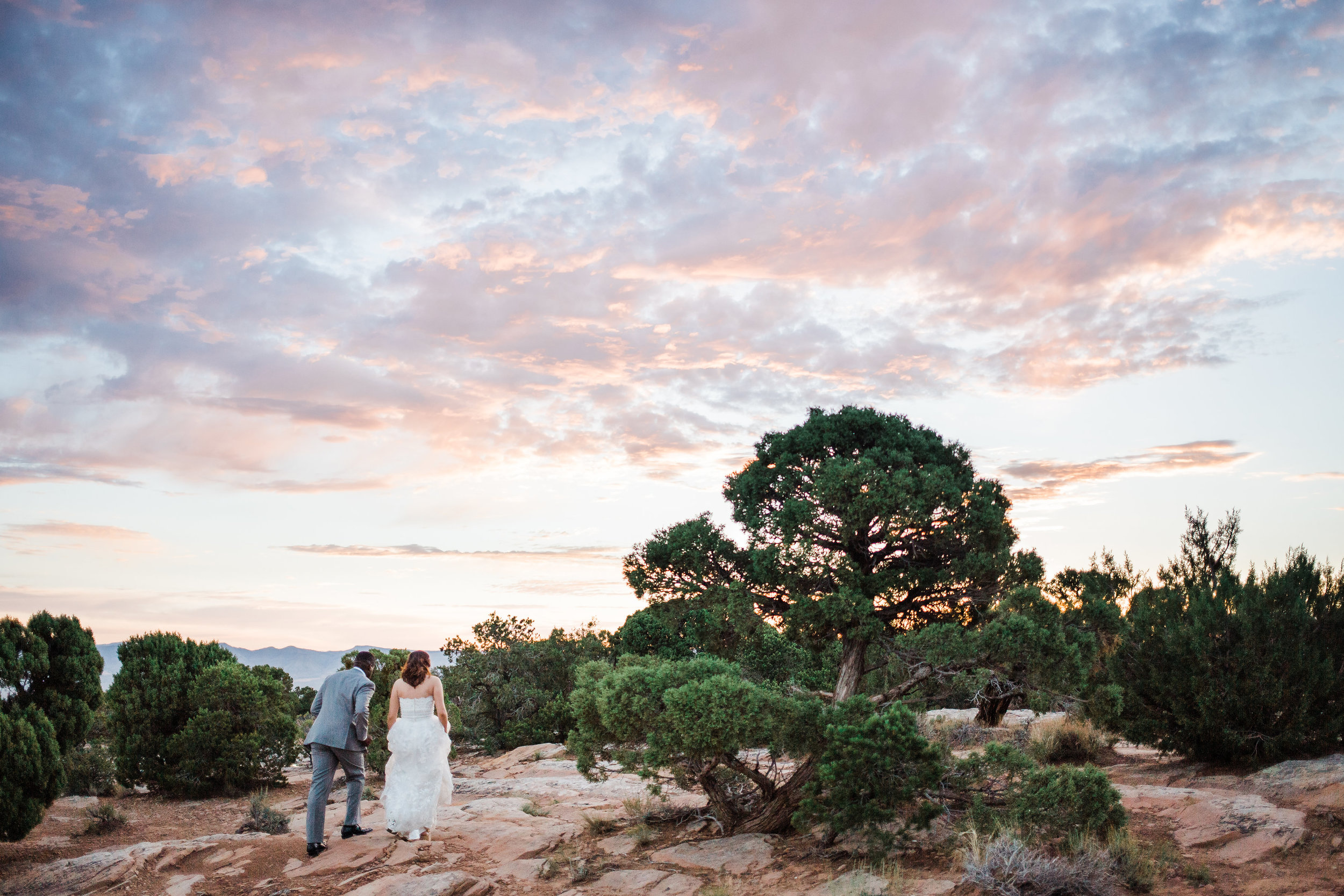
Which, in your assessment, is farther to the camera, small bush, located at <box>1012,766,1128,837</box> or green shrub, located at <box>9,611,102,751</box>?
green shrub, located at <box>9,611,102,751</box>

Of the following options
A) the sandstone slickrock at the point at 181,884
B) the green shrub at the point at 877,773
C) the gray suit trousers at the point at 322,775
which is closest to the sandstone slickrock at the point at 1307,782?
the green shrub at the point at 877,773

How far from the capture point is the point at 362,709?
27.1 ft

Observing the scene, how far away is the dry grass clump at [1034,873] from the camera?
5953 mm

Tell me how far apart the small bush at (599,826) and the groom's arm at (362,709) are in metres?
2.73

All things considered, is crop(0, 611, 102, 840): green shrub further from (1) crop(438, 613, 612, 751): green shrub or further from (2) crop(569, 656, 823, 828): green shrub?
(1) crop(438, 613, 612, 751): green shrub

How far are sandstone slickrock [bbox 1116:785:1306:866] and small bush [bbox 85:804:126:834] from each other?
11741mm

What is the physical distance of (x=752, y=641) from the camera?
36.1ft

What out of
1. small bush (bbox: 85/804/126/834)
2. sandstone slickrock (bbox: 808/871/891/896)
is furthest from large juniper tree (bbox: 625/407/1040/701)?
small bush (bbox: 85/804/126/834)

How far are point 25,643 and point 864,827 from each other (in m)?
10.5

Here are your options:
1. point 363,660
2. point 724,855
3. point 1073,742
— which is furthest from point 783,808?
point 1073,742

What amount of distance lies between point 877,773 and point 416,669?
467cm

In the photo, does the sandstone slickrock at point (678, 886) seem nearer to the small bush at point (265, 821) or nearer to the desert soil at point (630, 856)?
the desert soil at point (630, 856)

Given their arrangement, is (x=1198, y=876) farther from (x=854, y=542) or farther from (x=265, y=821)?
(x=265, y=821)

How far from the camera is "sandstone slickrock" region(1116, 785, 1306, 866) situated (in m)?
6.98
